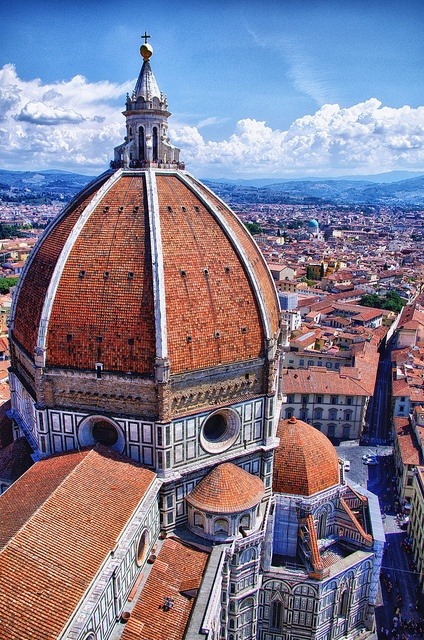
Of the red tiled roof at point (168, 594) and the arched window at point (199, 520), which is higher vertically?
the arched window at point (199, 520)

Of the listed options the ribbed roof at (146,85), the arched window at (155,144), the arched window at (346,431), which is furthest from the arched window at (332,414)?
the ribbed roof at (146,85)

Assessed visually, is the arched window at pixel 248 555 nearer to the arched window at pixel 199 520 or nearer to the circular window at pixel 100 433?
the arched window at pixel 199 520

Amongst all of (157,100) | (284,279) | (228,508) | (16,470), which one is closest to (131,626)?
(228,508)

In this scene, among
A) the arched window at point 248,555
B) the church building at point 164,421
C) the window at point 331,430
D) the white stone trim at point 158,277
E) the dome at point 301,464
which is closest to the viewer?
the church building at point 164,421

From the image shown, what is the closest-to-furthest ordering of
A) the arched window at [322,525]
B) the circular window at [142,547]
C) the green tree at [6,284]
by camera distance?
1. the circular window at [142,547]
2. the arched window at [322,525]
3. the green tree at [6,284]

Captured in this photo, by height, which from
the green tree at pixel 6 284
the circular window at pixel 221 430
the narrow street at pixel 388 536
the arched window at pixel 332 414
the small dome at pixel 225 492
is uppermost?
the circular window at pixel 221 430

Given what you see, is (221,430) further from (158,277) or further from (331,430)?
(331,430)

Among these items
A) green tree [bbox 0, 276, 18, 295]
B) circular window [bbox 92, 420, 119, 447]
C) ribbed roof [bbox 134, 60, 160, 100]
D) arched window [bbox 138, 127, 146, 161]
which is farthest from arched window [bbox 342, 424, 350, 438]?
green tree [bbox 0, 276, 18, 295]
